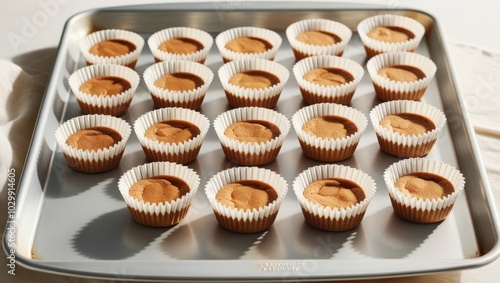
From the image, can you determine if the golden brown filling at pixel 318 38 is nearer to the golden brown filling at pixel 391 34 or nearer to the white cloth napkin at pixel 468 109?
the golden brown filling at pixel 391 34

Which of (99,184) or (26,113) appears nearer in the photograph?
(99,184)

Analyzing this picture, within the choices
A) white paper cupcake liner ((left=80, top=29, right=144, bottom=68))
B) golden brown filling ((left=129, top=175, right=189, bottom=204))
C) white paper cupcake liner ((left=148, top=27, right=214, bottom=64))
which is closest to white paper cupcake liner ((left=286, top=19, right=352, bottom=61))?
white paper cupcake liner ((left=148, top=27, right=214, bottom=64))

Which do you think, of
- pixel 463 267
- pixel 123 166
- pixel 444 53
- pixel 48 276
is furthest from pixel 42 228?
pixel 444 53

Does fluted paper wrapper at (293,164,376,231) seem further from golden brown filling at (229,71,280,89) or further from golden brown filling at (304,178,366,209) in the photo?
golden brown filling at (229,71,280,89)

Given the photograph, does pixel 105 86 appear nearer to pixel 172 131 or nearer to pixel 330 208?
pixel 172 131

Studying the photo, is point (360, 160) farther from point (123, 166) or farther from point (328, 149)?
point (123, 166)

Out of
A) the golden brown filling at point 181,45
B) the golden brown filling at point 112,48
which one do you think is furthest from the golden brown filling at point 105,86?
the golden brown filling at point 181,45

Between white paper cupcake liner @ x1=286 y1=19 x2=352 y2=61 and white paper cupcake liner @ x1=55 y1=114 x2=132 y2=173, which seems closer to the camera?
white paper cupcake liner @ x1=55 y1=114 x2=132 y2=173
